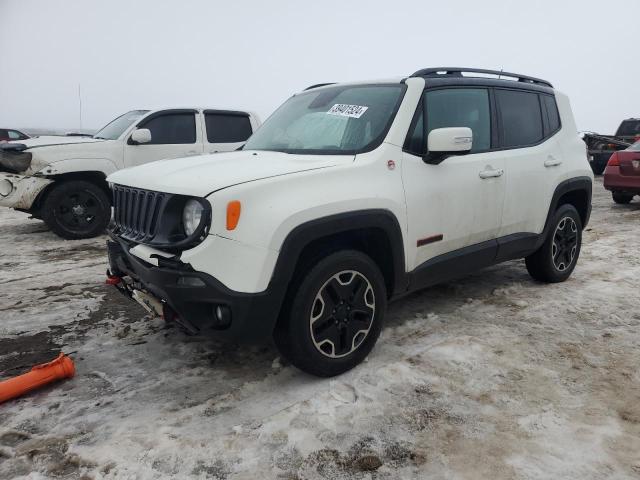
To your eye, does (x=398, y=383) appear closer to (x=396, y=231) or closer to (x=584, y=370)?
(x=396, y=231)

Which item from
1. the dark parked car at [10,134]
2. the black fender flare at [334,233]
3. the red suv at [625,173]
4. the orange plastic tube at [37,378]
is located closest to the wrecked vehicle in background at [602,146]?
the red suv at [625,173]

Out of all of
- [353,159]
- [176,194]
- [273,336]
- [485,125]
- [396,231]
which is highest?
[485,125]

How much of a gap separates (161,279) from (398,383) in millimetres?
1484

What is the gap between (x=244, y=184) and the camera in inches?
102

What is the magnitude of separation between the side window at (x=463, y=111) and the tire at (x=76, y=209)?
17.8 feet

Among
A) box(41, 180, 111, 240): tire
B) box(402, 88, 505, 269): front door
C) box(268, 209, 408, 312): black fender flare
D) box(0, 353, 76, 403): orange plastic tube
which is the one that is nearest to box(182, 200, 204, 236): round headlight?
box(268, 209, 408, 312): black fender flare

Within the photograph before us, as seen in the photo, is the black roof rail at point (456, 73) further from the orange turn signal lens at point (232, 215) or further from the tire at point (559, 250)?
the orange turn signal lens at point (232, 215)

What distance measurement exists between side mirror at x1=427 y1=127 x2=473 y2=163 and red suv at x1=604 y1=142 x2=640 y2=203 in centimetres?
807

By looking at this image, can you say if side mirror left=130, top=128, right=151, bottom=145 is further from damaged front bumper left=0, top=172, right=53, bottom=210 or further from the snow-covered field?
the snow-covered field

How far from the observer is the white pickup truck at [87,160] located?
22.5ft

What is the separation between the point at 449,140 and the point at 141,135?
5321mm

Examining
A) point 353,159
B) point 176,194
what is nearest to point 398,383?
point 353,159

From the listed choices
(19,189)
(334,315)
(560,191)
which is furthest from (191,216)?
(19,189)

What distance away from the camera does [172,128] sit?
7.80m
